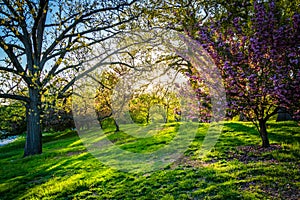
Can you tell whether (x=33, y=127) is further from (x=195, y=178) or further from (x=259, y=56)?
(x=259, y=56)

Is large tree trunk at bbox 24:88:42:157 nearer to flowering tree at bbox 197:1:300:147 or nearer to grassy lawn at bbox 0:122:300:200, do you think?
grassy lawn at bbox 0:122:300:200

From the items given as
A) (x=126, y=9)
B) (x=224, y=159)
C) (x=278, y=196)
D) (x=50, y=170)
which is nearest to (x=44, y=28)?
(x=126, y=9)

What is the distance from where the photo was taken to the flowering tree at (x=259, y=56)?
5426 millimetres

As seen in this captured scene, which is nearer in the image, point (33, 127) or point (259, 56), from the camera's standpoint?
point (259, 56)

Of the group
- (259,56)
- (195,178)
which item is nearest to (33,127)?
(195,178)

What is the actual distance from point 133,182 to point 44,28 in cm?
1239

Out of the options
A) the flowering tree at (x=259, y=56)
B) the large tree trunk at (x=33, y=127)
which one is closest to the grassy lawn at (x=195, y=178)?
the flowering tree at (x=259, y=56)

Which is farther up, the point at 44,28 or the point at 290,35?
the point at 44,28

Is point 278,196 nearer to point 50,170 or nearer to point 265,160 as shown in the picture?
point 265,160

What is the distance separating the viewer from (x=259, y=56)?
5.87m

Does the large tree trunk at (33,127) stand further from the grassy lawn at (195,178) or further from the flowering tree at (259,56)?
the flowering tree at (259,56)

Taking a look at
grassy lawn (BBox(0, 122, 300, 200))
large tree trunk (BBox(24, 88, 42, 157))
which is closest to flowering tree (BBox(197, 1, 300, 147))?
grassy lawn (BBox(0, 122, 300, 200))

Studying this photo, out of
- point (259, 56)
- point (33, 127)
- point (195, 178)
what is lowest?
point (195, 178)

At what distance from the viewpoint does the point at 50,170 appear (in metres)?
9.64
